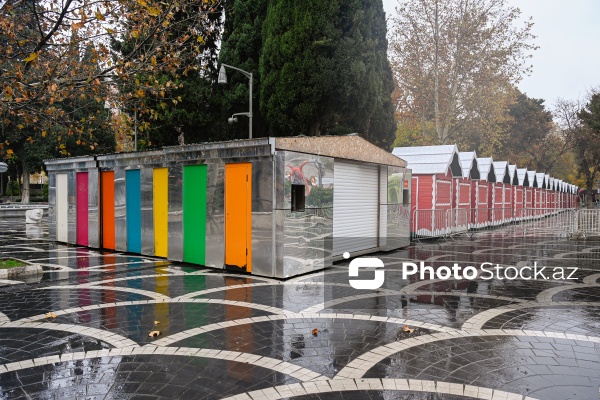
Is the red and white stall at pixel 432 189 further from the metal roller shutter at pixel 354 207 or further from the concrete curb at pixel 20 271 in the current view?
the concrete curb at pixel 20 271

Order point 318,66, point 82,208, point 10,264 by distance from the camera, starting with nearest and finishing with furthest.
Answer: point 10,264 → point 82,208 → point 318,66

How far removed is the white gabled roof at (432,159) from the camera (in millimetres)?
19797

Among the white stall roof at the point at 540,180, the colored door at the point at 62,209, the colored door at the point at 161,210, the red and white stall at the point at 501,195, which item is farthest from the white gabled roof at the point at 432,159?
the white stall roof at the point at 540,180

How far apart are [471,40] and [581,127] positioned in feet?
69.8

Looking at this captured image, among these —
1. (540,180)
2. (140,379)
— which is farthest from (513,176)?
(140,379)

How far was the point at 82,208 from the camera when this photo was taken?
49.3 ft

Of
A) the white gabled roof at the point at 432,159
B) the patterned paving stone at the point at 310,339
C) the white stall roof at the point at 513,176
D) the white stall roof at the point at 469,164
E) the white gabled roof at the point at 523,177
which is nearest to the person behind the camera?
the patterned paving stone at the point at 310,339

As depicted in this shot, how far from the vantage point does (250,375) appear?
452 cm

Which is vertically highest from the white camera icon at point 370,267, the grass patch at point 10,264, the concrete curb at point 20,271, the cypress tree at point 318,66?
the cypress tree at point 318,66

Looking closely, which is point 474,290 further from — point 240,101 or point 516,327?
point 240,101

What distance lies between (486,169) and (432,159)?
28.0 ft

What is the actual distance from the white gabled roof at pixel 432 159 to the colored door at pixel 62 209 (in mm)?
14072

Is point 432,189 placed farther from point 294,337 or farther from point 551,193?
point 551,193

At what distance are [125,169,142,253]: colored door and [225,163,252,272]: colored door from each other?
3874 mm
